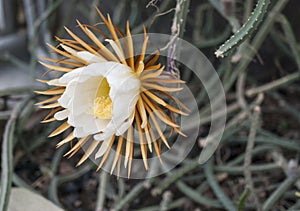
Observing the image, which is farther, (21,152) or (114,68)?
(21,152)

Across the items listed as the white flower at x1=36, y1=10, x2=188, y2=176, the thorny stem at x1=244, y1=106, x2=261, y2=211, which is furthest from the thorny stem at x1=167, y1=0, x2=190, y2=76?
the thorny stem at x1=244, y1=106, x2=261, y2=211

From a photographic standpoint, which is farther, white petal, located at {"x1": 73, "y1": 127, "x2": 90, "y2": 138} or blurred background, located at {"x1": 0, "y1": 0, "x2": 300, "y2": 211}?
blurred background, located at {"x1": 0, "y1": 0, "x2": 300, "y2": 211}

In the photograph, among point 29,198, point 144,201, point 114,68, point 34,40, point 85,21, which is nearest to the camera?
point 114,68

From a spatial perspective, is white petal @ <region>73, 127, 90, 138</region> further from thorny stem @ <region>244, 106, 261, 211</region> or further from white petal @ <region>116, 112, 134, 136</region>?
thorny stem @ <region>244, 106, 261, 211</region>

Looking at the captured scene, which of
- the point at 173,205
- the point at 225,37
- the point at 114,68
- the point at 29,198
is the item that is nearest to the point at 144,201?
the point at 173,205

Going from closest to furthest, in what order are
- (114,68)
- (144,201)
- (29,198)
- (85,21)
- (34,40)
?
(114,68), (29,198), (144,201), (34,40), (85,21)

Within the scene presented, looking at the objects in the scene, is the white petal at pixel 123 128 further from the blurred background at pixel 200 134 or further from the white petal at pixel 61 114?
the blurred background at pixel 200 134

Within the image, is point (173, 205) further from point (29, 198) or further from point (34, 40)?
point (34, 40)

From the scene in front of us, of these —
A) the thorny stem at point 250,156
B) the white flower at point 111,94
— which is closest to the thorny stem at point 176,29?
the white flower at point 111,94
